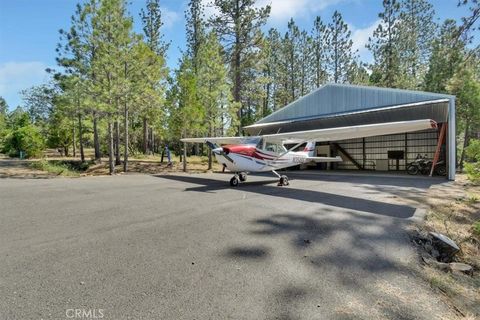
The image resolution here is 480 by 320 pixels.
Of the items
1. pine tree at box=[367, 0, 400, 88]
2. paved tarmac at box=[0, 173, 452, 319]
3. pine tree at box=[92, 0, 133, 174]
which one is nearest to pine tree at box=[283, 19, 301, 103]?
pine tree at box=[367, 0, 400, 88]

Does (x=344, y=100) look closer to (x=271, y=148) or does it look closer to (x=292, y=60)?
(x=271, y=148)

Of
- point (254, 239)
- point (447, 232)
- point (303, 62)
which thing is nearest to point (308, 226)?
point (254, 239)

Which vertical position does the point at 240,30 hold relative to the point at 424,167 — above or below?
above

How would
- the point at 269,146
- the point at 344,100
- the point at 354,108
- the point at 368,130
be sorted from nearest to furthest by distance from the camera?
the point at 368,130 < the point at 269,146 < the point at 354,108 < the point at 344,100

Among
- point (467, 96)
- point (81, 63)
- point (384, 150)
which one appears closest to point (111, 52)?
point (81, 63)

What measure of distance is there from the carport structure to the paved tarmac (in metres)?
11.0

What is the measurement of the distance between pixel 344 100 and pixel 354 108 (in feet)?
3.61

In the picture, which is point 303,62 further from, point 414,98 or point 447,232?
point 447,232

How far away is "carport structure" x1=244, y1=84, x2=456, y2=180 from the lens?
1473 cm

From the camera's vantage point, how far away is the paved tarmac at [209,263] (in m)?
2.80

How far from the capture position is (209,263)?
12.4ft

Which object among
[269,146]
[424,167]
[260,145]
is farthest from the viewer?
[424,167]

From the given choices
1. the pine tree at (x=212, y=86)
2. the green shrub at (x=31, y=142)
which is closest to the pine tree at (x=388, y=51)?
the pine tree at (x=212, y=86)

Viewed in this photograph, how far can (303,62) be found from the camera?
1454 inches
